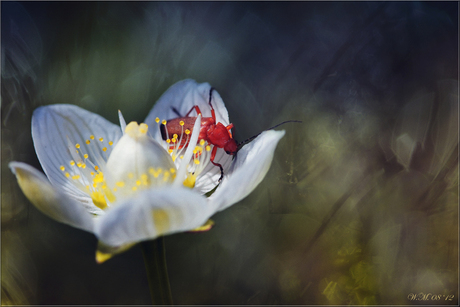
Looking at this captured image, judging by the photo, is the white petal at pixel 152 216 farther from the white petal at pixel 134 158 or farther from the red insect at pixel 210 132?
the red insect at pixel 210 132

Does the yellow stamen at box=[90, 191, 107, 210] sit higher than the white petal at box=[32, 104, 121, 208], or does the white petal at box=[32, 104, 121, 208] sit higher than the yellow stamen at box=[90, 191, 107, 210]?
the white petal at box=[32, 104, 121, 208]

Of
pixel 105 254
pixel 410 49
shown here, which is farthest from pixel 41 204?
pixel 410 49

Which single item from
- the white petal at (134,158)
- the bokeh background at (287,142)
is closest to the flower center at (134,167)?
the white petal at (134,158)

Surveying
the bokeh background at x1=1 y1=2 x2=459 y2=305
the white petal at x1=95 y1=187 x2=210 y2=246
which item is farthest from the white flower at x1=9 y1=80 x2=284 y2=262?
the bokeh background at x1=1 y1=2 x2=459 y2=305

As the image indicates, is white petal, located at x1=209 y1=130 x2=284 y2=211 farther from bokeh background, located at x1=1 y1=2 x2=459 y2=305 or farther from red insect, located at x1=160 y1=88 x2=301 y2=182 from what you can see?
bokeh background, located at x1=1 y1=2 x2=459 y2=305

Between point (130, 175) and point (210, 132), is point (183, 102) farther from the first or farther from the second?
point (130, 175)

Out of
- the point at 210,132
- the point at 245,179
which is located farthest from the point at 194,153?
the point at 245,179
